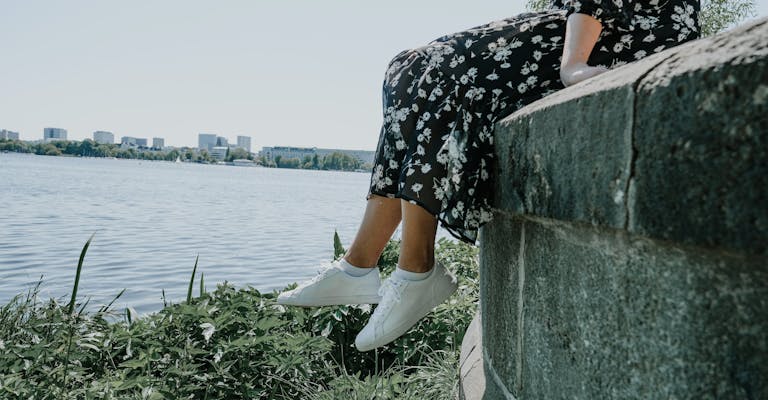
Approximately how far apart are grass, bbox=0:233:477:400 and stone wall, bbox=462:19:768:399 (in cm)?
143

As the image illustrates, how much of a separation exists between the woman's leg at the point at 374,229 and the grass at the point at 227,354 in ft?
2.02

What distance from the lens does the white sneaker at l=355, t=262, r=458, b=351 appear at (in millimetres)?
2107

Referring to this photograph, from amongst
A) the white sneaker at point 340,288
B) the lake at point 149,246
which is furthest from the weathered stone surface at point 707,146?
the lake at point 149,246

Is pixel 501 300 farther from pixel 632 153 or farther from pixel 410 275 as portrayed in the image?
pixel 632 153

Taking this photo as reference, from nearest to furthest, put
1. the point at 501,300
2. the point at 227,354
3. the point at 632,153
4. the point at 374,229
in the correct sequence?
the point at 632,153 < the point at 501,300 < the point at 374,229 < the point at 227,354

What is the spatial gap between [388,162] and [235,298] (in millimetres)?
1827

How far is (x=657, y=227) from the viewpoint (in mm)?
822

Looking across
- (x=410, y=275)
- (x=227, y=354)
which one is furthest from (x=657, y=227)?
(x=227, y=354)

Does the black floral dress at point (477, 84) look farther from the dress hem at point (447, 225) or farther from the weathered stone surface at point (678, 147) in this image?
the weathered stone surface at point (678, 147)

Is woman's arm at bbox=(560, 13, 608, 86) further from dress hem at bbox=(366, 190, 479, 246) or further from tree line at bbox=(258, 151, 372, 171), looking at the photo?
tree line at bbox=(258, 151, 372, 171)

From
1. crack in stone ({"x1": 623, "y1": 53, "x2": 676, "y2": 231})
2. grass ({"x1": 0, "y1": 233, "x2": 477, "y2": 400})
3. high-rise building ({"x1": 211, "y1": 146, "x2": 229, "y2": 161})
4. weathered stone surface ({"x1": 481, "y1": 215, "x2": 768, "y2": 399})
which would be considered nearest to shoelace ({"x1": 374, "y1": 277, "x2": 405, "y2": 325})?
grass ({"x1": 0, "y1": 233, "x2": 477, "y2": 400})

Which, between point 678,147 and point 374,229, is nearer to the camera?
point 678,147

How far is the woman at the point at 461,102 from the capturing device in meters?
1.76

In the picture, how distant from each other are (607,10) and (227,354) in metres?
2.18
